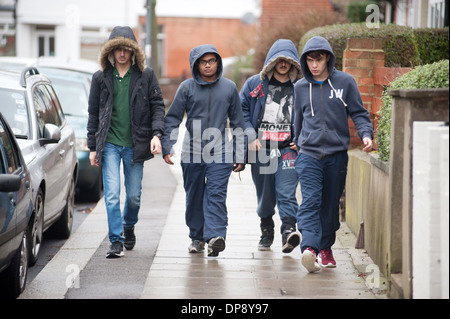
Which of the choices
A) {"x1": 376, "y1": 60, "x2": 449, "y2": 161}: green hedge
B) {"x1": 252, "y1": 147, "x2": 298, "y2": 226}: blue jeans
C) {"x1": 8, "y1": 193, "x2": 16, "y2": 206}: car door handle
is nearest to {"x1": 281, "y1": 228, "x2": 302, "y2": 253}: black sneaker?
{"x1": 252, "y1": 147, "x2": 298, "y2": 226}: blue jeans

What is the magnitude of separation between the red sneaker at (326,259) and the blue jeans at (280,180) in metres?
0.68

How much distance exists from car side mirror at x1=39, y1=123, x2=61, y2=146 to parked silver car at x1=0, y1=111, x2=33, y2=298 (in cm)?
127

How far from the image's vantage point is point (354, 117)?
22.9ft

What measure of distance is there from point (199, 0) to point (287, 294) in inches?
1460

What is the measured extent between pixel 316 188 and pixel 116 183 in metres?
1.82

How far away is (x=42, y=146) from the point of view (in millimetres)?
7832

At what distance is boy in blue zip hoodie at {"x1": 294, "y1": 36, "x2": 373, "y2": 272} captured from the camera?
6.89m

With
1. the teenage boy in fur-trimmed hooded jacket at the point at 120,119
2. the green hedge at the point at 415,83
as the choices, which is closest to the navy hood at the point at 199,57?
the teenage boy in fur-trimmed hooded jacket at the point at 120,119

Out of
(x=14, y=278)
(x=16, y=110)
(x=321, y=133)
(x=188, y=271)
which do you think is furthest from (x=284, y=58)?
(x=14, y=278)

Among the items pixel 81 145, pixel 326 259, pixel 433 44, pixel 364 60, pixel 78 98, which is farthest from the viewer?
pixel 78 98

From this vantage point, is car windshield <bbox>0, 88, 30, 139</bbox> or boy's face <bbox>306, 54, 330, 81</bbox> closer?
boy's face <bbox>306, 54, 330, 81</bbox>

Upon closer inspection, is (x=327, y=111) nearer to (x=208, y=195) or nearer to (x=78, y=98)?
(x=208, y=195)

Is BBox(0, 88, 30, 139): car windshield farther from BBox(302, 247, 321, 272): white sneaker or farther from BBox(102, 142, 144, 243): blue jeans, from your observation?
BBox(302, 247, 321, 272): white sneaker

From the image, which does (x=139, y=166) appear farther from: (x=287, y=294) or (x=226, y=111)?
(x=287, y=294)
